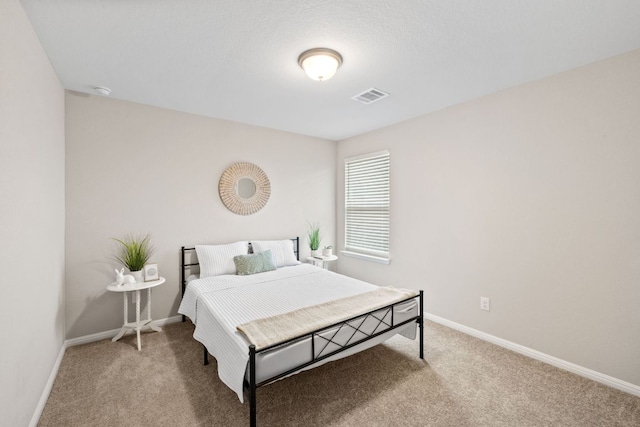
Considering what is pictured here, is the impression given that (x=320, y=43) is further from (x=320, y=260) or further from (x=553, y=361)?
(x=553, y=361)

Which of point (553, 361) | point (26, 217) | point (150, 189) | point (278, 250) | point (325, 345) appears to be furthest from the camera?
point (278, 250)

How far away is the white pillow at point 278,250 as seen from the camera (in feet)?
12.6

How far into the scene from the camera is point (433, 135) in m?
3.46

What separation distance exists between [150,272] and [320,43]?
2.84 metres

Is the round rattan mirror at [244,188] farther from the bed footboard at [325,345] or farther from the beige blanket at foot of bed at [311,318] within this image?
the bed footboard at [325,345]

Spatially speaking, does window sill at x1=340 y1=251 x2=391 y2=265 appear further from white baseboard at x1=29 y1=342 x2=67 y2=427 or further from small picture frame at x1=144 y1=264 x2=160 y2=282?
white baseboard at x1=29 y1=342 x2=67 y2=427

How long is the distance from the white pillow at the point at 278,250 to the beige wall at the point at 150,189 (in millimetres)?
272

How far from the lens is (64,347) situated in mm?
2750

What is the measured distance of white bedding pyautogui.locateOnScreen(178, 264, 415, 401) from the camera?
6.01 ft

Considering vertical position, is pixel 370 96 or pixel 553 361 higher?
pixel 370 96

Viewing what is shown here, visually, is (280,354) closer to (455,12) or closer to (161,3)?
(161,3)

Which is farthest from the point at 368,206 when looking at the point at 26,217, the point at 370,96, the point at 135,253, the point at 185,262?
the point at 26,217

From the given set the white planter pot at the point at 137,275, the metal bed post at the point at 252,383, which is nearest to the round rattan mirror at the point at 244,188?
the white planter pot at the point at 137,275

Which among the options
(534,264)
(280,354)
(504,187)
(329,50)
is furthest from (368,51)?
(534,264)
